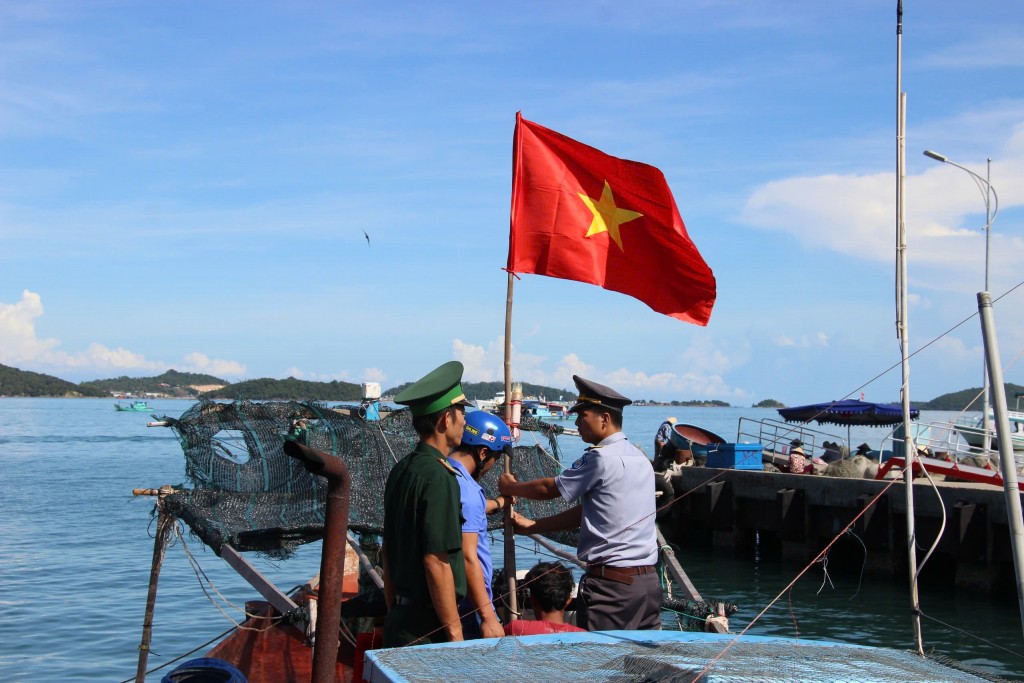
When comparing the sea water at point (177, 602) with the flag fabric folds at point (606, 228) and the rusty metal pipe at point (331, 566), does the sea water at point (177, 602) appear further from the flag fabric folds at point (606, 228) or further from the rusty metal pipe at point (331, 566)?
the rusty metal pipe at point (331, 566)

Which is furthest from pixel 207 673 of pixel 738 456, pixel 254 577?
pixel 738 456

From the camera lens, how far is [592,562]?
5.85 meters

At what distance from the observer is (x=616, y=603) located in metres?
5.76

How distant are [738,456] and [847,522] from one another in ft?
13.3

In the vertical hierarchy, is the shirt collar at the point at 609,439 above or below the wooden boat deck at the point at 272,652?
above

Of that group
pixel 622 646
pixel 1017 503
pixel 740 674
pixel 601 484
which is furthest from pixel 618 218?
pixel 740 674

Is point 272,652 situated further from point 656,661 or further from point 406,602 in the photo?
point 656,661

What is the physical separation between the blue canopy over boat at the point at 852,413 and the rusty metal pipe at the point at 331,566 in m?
29.0

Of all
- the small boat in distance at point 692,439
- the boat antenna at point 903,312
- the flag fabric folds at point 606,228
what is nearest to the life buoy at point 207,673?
the flag fabric folds at point 606,228

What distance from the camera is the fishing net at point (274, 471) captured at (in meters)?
8.51

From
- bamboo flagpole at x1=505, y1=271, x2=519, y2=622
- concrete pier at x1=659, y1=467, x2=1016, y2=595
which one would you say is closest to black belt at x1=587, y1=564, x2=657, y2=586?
bamboo flagpole at x1=505, y1=271, x2=519, y2=622

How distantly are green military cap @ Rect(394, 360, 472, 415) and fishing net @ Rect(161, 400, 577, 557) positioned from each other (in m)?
3.75

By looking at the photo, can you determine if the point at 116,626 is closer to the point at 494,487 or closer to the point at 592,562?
the point at 494,487

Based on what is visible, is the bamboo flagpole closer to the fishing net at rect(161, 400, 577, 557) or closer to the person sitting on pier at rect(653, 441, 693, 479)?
the fishing net at rect(161, 400, 577, 557)
